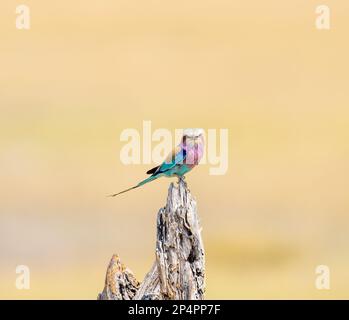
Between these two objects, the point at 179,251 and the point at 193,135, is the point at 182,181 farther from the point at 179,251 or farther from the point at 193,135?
the point at 179,251

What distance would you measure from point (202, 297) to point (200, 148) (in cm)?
273

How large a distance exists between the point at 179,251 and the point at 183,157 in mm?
1983

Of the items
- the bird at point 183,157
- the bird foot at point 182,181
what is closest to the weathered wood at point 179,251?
the bird foot at point 182,181

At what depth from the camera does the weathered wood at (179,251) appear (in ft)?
69.4

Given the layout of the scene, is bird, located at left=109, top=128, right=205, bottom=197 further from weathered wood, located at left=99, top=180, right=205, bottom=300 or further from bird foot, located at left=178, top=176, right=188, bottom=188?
weathered wood, located at left=99, top=180, right=205, bottom=300

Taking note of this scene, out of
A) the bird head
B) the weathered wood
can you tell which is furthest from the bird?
the weathered wood

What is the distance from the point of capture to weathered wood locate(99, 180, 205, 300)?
833 inches

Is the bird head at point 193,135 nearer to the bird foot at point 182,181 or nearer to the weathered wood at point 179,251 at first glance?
the bird foot at point 182,181

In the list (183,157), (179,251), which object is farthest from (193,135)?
(179,251)

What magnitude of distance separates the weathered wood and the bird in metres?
1.15

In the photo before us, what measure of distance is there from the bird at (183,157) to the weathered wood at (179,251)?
1149mm
